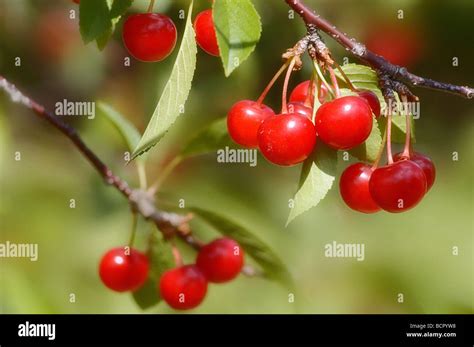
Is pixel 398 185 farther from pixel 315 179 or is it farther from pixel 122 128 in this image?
pixel 122 128

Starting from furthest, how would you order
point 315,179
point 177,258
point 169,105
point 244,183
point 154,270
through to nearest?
1. point 244,183
2. point 154,270
3. point 177,258
4. point 315,179
5. point 169,105

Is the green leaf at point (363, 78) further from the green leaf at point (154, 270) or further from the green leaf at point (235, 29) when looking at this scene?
the green leaf at point (154, 270)

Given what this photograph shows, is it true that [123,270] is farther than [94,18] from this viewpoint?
Yes

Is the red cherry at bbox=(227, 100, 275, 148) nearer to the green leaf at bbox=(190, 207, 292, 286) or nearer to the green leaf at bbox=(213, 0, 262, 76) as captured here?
the green leaf at bbox=(213, 0, 262, 76)

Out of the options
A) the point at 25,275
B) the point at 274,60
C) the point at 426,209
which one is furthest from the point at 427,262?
the point at 25,275

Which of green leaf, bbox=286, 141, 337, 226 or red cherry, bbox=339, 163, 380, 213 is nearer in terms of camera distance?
green leaf, bbox=286, 141, 337, 226

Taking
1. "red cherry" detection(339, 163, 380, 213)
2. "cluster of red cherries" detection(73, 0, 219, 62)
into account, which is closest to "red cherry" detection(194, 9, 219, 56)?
"cluster of red cherries" detection(73, 0, 219, 62)

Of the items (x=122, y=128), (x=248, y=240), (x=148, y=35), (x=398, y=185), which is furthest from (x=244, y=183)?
(x=398, y=185)
